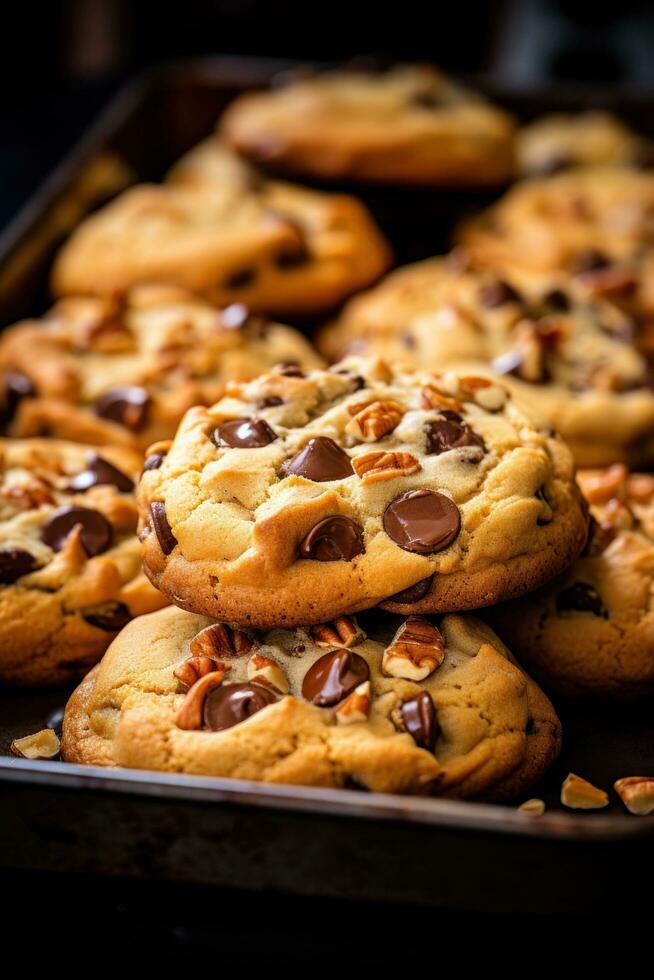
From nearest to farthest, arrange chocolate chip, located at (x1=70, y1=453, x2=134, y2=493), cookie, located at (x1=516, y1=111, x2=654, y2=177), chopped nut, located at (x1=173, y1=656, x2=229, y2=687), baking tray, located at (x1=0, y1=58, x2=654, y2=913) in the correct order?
baking tray, located at (x1=0, y1=58, x2=654, y2=913) → chopped nut, located at (x1=173, y1=656, x2=229, y2=687) → chocolate chip, located at (x1=70, y1=453, x2=134, y2=493) → cookie, located at (x1=516, y1=111, x2=654, y2=177)

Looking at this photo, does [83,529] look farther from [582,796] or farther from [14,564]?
[582,796]

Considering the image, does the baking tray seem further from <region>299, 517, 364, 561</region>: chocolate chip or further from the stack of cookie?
<region>299, 517, 364, 561</region>: chocolate chip

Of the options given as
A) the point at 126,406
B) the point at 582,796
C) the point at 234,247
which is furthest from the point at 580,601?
the point at 234,247

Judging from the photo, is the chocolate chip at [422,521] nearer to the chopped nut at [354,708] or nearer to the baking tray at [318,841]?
the chopped nut at [354,708]

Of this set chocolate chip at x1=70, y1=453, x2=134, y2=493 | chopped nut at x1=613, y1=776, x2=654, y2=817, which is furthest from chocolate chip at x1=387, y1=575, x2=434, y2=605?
chocolate chip at x1=70, y1=453, x2=134, y2=493

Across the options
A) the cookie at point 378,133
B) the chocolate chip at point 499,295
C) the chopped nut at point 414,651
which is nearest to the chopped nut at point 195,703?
the chopped nut at point 414,651

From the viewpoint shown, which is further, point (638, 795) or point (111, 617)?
point (111, 617)
